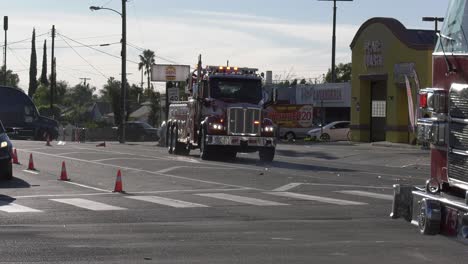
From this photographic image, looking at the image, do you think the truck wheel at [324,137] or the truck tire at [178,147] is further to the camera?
the truck wheel at [324,137]

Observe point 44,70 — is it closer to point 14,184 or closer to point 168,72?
point 168,72

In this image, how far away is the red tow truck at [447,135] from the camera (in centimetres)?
737

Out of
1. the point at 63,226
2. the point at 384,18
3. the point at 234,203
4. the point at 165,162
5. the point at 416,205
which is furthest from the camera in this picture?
the point at 384,18

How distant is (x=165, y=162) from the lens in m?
27.7

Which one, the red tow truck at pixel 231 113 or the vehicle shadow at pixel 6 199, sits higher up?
the red tow truck at pixel 231 113

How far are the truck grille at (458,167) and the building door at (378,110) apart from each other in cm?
3964

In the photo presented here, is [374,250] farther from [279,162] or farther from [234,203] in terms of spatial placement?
[279,162]

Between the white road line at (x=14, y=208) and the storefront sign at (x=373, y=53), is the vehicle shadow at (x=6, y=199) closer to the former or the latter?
the white road line at (x=14, y=208)

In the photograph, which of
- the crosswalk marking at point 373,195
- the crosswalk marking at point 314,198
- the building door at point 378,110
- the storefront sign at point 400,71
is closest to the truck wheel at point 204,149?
the crosswalk marking at point 314,198

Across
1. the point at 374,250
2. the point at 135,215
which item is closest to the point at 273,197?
the point at 135,215

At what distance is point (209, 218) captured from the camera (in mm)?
13789

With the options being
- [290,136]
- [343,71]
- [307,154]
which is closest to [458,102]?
[307,154]

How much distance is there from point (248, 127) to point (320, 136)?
24.9 meters

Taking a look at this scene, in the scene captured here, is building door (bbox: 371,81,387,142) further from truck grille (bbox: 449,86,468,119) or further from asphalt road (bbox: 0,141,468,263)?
truck grille (bbox: 449,86,468,119)
